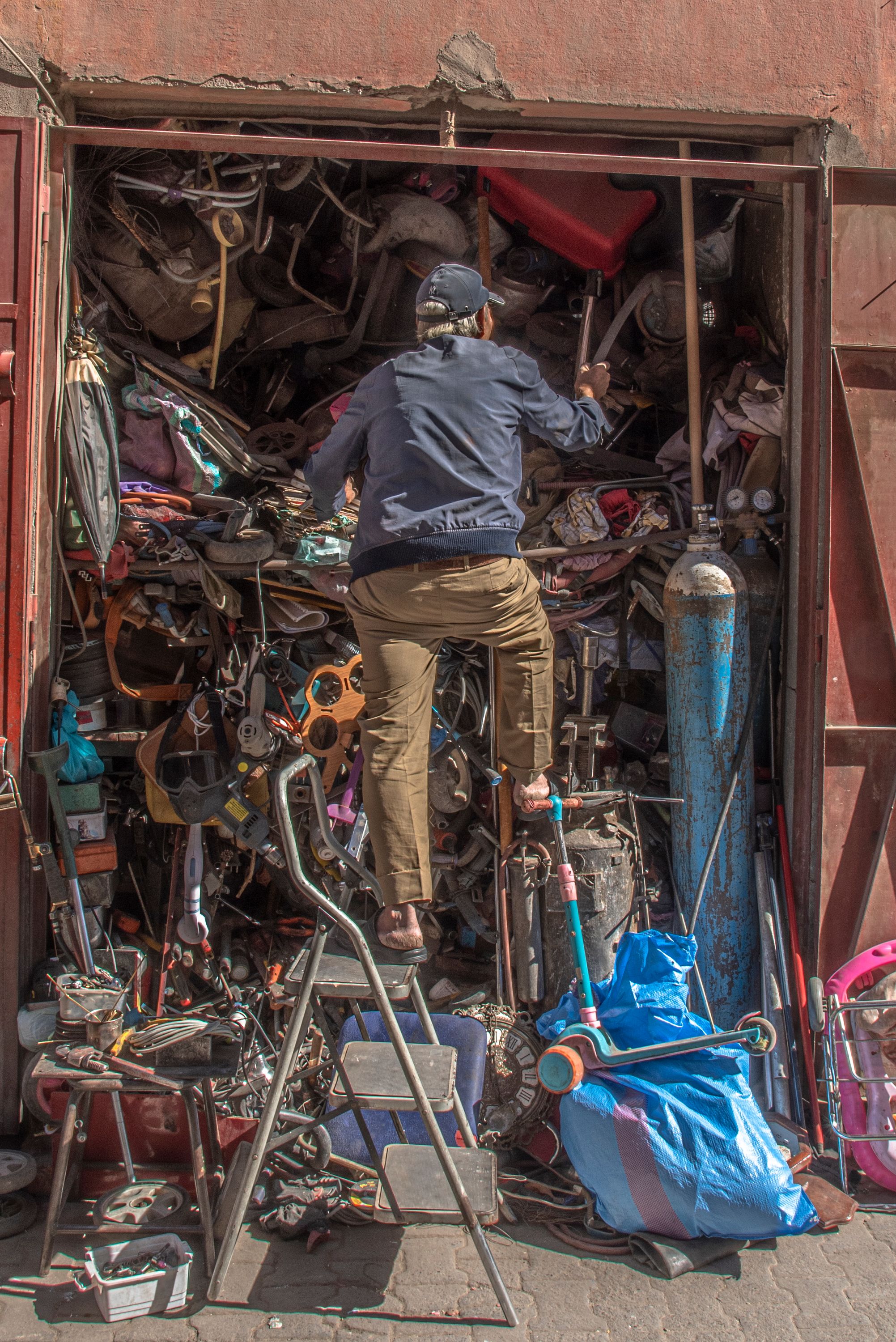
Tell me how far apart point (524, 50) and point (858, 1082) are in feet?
15.0

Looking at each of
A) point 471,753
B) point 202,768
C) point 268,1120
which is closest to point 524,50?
point 471,753

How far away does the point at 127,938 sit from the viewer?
4.84 m

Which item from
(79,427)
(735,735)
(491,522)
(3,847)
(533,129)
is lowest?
(3,847)

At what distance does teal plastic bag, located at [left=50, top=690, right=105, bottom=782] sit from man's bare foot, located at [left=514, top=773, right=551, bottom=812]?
1930 millimetres

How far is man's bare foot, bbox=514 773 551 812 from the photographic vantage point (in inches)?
165

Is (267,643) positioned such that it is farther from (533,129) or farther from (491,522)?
(533,129)

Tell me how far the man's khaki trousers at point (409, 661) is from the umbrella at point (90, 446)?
1.27m

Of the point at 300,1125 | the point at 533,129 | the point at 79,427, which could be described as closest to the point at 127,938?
the point at 300,1125

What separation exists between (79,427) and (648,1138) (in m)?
3.73

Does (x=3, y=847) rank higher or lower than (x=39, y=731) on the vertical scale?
lower

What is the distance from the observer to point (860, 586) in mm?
4461

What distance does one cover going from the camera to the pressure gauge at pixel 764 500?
15.5 ft

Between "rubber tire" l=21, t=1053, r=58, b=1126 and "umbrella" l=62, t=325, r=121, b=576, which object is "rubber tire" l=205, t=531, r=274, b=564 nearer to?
"umbrella" l=62, t=325, r=121, b=576

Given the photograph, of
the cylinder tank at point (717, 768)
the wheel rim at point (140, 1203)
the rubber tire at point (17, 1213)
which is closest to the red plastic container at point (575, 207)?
the cylinder tank at point (717, 768)
